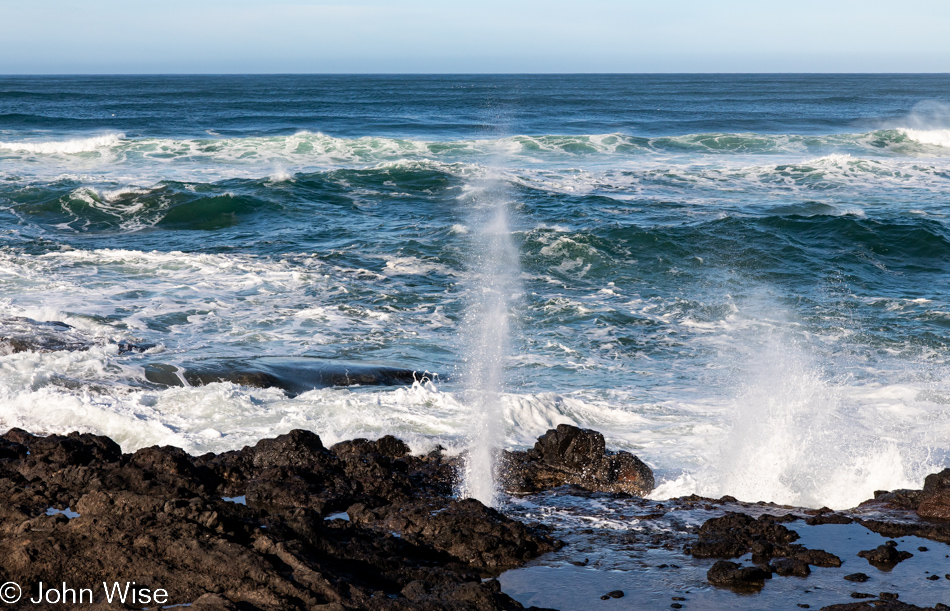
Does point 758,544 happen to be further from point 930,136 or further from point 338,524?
point 930,136

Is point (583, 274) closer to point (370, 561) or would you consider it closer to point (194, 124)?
point (370, 561)

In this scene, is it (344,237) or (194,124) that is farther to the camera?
(194,124)

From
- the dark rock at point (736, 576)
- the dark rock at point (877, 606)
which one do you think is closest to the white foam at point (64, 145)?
the dark rock at point (736, 576)

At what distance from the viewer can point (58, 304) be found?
1213 centimetres

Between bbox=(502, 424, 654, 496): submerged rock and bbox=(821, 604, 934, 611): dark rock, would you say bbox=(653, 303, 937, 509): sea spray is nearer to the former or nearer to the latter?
bbox=(502, 424, 654, 496): submerged rock

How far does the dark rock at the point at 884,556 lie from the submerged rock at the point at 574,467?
1839 millimetres

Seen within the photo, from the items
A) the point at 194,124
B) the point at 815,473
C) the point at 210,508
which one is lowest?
the point at 815,473

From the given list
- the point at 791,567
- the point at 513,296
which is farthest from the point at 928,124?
the point at 791,567

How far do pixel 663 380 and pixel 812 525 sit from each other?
4.15 meters

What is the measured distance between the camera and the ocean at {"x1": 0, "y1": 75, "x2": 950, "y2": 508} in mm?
8094

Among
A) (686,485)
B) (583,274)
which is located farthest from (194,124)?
(686,485)

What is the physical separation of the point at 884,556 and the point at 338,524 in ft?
10.9

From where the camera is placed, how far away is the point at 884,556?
5250mm

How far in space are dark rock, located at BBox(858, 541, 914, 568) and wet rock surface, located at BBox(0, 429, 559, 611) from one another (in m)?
1.95
